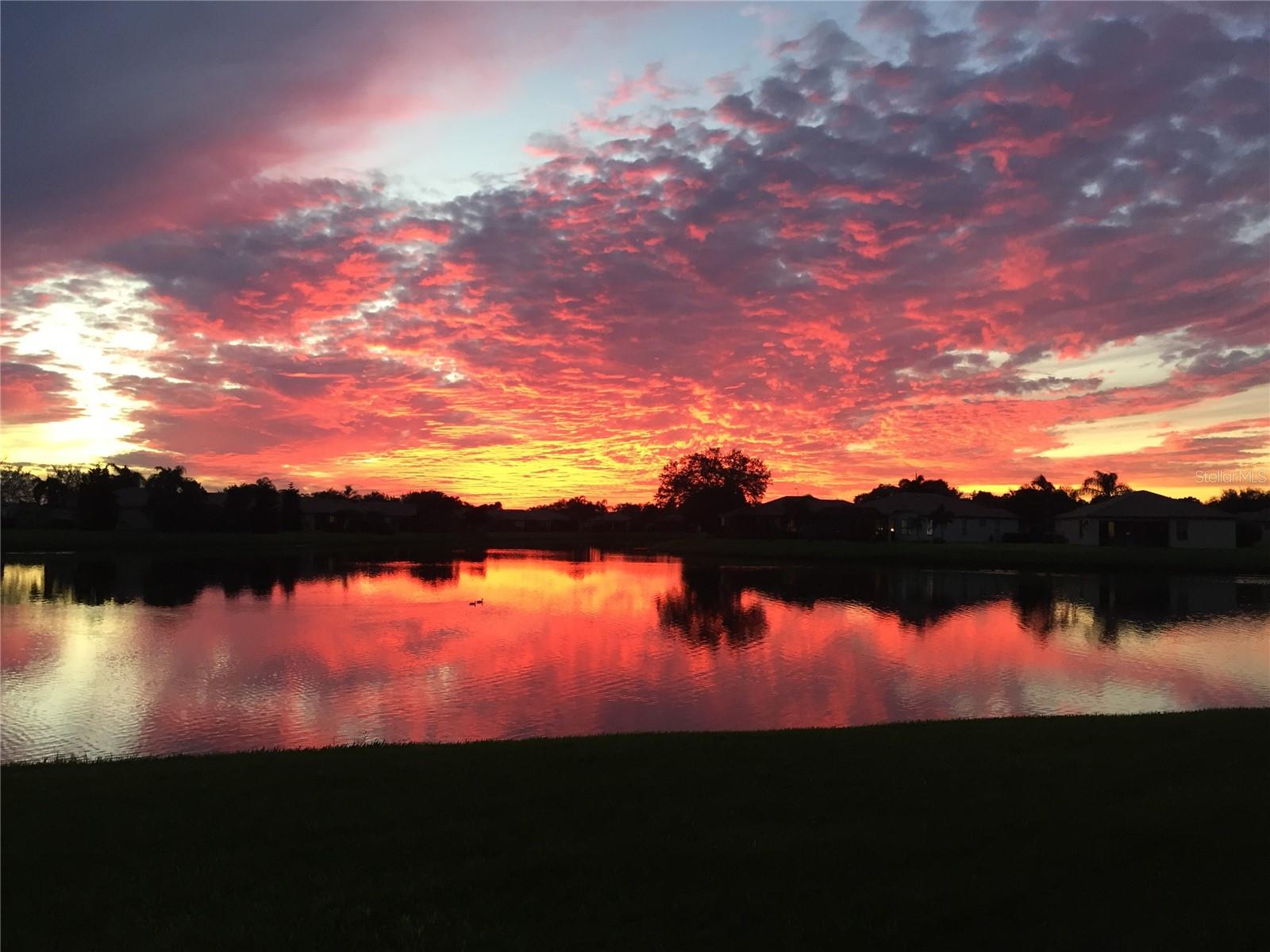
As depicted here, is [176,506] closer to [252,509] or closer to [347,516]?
[252,509]

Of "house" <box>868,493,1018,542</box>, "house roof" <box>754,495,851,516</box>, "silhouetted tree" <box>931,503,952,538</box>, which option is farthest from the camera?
"house roof" <box>754,495,851,516</box>

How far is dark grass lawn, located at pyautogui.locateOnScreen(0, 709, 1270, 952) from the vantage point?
699 cm

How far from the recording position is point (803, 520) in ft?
355

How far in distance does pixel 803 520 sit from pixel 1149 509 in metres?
37.5

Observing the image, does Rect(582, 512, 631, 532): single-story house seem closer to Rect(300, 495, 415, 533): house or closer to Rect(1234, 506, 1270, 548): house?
Rect(300, 495, 415, 533): house

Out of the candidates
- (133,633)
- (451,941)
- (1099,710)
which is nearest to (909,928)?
(451,941)

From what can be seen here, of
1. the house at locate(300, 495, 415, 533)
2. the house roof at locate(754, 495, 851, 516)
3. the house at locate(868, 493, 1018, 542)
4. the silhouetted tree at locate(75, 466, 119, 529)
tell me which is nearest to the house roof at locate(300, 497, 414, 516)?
the house at locate(300, 495, 415, 533)

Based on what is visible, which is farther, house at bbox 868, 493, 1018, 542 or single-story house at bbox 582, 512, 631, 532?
single-story house at bbox 582, 512, 631, 532

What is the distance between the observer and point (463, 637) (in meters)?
32.0

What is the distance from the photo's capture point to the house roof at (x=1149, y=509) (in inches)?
3177

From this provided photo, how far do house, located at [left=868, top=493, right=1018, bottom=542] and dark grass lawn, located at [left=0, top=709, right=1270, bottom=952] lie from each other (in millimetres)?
87477

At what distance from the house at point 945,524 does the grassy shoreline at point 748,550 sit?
36.1ft

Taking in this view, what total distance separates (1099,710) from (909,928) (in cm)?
1563

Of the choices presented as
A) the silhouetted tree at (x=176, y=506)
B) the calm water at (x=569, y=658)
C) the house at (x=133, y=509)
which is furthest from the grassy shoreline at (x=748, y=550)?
the house at (x=133, y=509)
